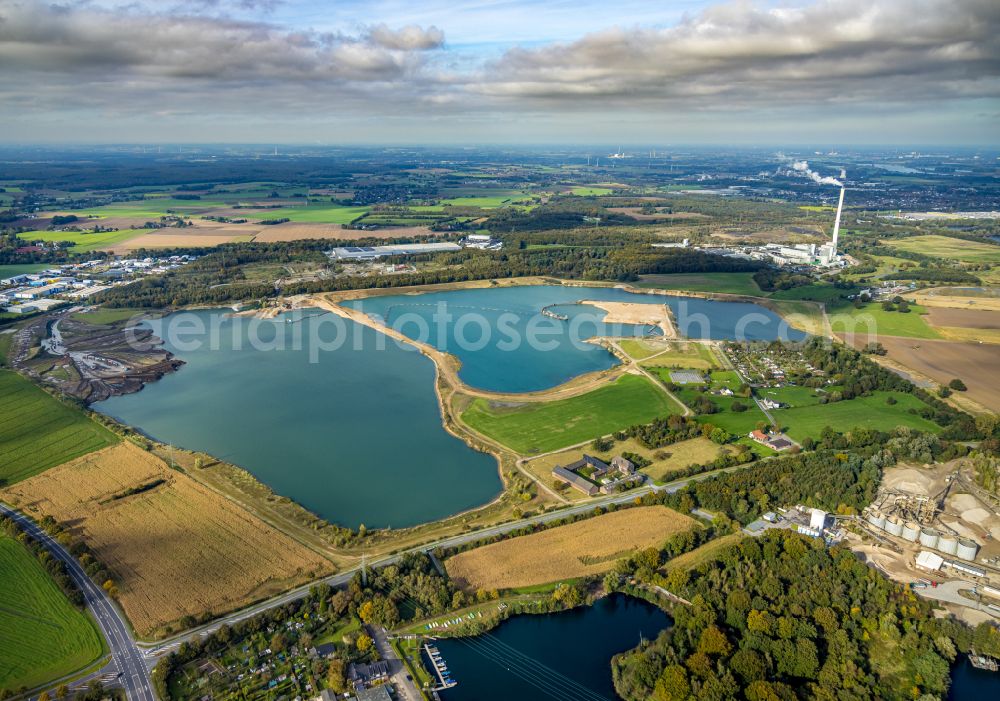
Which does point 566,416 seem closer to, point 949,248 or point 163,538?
point 163,538

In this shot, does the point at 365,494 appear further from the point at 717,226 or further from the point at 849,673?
the point at 717,226

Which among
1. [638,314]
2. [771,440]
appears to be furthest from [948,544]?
[638,314]

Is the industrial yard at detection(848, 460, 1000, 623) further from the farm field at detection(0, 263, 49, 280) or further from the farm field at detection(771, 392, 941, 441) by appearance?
the farm field at detection(0, 263, 49, 280)

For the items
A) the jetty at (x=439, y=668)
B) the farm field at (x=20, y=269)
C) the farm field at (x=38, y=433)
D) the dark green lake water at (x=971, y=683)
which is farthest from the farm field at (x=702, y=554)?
the farm field at (x=20, y=269)

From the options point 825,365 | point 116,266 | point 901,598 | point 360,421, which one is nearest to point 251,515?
point 360,421

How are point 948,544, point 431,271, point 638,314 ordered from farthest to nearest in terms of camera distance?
point 431,271
point 638,314
point 948,544

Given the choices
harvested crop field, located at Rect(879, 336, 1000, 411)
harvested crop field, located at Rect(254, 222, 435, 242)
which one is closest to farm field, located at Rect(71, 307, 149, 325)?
harvested crop field, located at Rect(254, 222, 435, 242)

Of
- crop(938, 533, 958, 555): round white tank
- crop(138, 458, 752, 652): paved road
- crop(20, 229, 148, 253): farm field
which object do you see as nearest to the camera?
crop(138, 458, 752, 652): paved road
